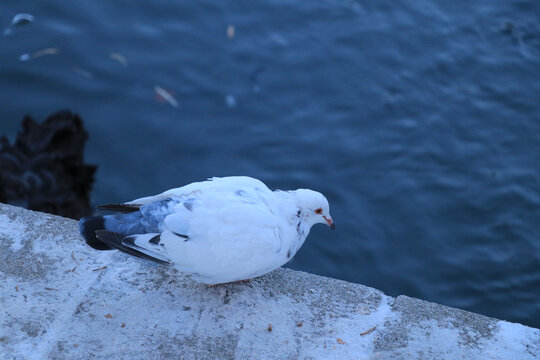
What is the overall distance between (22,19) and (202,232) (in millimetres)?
5274

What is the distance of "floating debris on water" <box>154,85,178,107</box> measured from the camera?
6961mm

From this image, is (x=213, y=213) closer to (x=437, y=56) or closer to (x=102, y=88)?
(x=102, y=88)

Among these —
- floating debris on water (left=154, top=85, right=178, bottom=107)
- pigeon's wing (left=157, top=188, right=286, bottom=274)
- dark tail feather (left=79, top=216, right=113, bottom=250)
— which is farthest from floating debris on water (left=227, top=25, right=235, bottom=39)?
dark tail feather (left=79, top=216, right=113, bottom=250)

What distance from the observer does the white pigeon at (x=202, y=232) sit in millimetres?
3102

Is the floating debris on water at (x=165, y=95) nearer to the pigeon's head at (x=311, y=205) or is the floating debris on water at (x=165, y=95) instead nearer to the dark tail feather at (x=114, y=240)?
the pigeon's head at (x=311, y=205)

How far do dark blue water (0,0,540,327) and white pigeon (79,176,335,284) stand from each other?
2.74 meters

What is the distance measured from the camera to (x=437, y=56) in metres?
7.71

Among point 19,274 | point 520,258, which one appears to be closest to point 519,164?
point 520,258

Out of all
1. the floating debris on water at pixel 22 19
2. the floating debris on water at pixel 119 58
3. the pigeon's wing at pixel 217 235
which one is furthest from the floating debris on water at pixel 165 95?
the pigeon's wing at pixel 217 235

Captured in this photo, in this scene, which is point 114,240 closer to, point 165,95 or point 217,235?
point 217,235

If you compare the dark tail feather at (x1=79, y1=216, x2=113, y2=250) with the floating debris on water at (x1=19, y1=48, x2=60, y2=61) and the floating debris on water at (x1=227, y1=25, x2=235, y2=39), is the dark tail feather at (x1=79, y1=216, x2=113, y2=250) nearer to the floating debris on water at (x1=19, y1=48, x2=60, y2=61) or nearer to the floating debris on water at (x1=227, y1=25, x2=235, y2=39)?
the floating debris on water at (x1=19, y1=48, x2=60, y2=61)

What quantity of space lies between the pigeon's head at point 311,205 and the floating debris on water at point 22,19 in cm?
497

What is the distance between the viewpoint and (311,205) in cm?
366

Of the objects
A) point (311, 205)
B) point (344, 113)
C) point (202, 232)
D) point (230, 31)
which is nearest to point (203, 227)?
point (202, 232)
